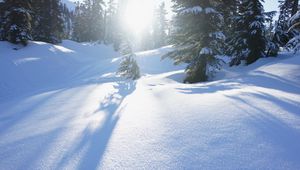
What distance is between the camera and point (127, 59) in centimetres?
1748

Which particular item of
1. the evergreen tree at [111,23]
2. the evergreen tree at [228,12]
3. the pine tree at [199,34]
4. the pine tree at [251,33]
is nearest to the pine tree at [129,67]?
the pine tree at [199,34]

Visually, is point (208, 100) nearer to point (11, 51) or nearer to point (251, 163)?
point (251, 163)

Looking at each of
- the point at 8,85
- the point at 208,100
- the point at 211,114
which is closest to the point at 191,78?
the point at 208,100

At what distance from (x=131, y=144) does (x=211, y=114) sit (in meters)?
1.97

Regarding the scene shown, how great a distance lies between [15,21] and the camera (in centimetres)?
2298

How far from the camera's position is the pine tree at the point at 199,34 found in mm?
13961

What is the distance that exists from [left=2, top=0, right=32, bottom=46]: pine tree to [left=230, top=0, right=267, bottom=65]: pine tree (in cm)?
1909

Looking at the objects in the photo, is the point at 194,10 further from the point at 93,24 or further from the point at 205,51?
the point at 93,24

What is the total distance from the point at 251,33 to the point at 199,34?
4844 millimetres

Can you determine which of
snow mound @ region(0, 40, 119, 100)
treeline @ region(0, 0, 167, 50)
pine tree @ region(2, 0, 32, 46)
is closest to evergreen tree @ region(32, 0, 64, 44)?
treeline @ region(0, 0, 167, 50)

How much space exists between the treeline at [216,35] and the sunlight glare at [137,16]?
39.8 metres

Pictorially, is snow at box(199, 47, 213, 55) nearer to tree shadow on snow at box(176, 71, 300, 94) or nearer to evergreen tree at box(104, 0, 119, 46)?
tree shadow on snow at box(176, 71, 300, 94)

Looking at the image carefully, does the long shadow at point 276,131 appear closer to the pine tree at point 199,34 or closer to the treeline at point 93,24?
the pine tree at point 199,34

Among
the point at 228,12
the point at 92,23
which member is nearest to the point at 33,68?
the point at 228,12
